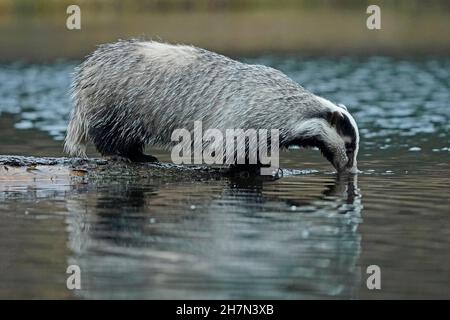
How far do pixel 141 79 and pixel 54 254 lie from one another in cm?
432

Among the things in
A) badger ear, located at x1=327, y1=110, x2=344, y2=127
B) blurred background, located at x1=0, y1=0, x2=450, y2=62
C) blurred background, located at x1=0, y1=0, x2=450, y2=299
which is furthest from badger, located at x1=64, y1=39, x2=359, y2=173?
blurred background, located at x1=0, y1=0, x2=450, y2=62

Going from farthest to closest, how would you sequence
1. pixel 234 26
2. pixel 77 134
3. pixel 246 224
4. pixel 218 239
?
pixel 234 26
pixel 77 134
pixel 246 224
pixel 218 239

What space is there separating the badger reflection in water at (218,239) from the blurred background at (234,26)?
59.8ft

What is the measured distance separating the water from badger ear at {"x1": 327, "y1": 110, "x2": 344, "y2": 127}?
0.75 metres

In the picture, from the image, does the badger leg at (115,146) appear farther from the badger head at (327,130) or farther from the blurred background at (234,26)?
the blurred background at (234,26)

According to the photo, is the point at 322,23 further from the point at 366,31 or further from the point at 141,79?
the point at 141,79

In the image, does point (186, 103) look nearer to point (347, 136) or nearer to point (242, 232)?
point (347, 136)

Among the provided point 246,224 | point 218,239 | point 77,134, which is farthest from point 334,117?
point 218,239

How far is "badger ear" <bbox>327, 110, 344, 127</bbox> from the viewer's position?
43.2ft

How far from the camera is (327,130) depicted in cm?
1323

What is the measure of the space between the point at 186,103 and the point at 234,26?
34.5 metres

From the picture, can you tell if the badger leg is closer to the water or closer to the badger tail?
the badger tail
